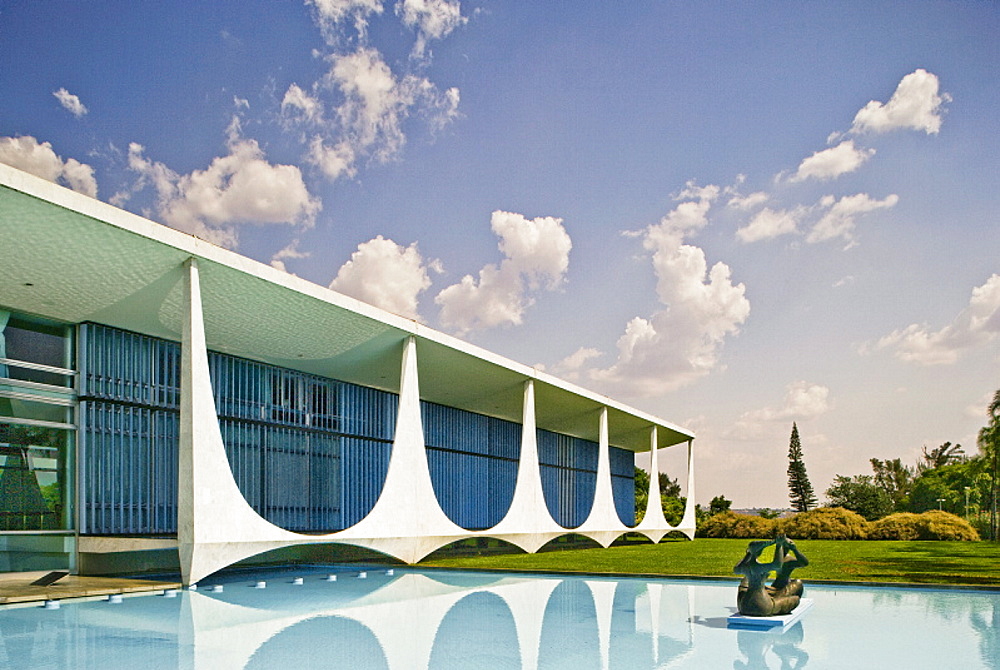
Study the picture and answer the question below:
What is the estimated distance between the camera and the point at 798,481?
2434 inches

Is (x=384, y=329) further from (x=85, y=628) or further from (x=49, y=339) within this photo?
(x=85, y=628)

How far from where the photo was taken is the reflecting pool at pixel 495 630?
8578 mm

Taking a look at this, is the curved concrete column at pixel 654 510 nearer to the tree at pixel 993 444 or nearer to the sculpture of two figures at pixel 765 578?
the tree at pixel 993 444

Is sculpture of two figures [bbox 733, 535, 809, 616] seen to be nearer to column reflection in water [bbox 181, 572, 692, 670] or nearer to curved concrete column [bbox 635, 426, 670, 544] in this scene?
column reflection in water [bbox 181, 572, 692, 670]

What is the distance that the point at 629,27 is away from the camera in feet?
61.1

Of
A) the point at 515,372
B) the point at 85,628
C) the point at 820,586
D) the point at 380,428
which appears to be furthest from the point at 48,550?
the point at 820,586

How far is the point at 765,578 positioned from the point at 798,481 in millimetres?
54519

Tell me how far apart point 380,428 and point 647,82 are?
13.9m

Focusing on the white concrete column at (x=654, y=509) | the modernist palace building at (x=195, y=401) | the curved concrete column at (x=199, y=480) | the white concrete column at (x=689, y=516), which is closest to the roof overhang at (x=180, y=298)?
the modernist palace building at (x=195, y=401)

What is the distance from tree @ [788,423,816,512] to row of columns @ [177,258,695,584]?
31.8 meters

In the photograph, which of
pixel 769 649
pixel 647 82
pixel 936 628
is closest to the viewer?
pixel 769 649

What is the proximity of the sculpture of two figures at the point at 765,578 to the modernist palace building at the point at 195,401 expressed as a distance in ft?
29.9

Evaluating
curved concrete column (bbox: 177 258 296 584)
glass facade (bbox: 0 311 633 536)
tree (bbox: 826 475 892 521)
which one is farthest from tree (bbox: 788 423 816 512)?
curved concrete column (bbox: 177 258 296 584)

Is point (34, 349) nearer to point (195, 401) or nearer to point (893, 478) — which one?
point (195, 401)
